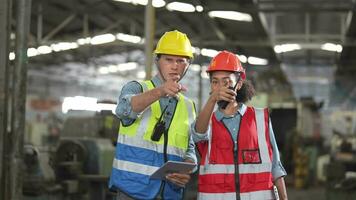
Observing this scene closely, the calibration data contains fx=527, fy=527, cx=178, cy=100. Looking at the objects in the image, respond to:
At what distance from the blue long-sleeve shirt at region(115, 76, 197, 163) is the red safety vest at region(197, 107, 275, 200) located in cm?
6

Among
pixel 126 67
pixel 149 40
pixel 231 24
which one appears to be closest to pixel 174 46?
pixel 149 40

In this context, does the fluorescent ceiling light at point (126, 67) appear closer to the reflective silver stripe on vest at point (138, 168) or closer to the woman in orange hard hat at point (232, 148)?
the woman in orange hard hat at point (232, 148)

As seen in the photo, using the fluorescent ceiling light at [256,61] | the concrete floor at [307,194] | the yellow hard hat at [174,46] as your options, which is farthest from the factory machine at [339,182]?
the fluorescent ceiling light at [256,61]

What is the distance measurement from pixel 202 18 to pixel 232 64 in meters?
8.47

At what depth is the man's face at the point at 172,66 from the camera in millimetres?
2432

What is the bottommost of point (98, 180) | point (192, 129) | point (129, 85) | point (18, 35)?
point (98, 180)

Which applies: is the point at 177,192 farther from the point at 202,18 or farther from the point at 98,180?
the point at 202,18

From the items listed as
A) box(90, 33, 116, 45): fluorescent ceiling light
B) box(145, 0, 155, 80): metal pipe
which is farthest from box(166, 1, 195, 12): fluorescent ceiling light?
box(145, 0, 155, 80): metal pipe

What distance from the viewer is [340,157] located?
9500 millimetres

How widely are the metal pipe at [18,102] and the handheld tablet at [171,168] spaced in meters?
2.43

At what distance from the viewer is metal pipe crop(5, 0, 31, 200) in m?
4.41

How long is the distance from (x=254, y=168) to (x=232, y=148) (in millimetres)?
145

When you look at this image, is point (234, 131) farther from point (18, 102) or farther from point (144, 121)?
point (18, 102)

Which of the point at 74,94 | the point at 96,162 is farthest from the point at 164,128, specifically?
the point at 74,94
